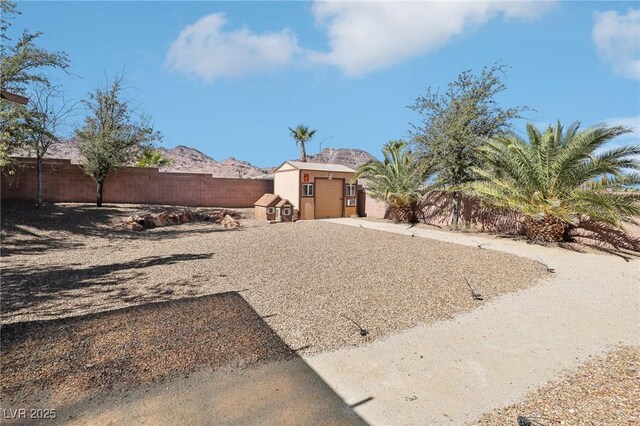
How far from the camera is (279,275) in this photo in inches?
255

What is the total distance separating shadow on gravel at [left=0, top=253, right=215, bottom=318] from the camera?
16.3ft

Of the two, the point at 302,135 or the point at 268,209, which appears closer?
the point at 268,209

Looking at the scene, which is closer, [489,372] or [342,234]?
[489,372]

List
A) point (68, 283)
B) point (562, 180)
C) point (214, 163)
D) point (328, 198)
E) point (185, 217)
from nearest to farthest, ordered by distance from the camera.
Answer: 1. point (68, 283)
2. point (562, 180)
3. point (185, 217)
4. point (328, 198)
5. point (214, 163)

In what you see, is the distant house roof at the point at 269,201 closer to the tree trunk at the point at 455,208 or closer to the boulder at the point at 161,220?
the boulder at the point at 161,220

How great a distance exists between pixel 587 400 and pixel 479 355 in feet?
3.15

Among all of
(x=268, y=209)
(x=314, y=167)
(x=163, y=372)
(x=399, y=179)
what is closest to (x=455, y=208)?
(x=399, y=179)

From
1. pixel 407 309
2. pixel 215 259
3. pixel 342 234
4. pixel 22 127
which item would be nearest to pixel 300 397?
pixel 407 309

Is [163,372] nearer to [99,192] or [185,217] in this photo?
[185,217]

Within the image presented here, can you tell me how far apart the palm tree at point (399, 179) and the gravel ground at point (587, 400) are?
11737 millimetres

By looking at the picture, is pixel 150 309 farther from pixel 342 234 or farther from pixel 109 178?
pixel 109 178

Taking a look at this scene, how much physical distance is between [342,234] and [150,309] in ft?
26.0

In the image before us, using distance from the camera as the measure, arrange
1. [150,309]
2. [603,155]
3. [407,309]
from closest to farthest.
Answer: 1. [150,309]
2. [407,309]
3. [603,155]

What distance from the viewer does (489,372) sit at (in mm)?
3277
